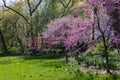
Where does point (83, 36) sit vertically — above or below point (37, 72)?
above

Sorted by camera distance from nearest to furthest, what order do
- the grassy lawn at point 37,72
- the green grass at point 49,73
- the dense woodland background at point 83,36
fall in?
the green grass at point 49,73 → the grassy lawn at point 37,72 → the dense woodland background at point 83,36

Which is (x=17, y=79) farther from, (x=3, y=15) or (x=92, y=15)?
(x=3, y=15)

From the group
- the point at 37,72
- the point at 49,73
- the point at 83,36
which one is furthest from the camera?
the point at 37,72

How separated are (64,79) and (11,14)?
46638 mm

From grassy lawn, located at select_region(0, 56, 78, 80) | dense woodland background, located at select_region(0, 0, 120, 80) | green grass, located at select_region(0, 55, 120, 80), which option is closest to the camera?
green grass, located at select_region(0, 55, 120, 80)

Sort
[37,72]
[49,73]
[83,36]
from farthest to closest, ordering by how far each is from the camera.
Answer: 1. [37,72]
2. [49,73]
3. [83,36]

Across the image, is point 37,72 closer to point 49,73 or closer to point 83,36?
point 49,73

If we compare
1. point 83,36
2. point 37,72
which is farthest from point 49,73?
point 83,36

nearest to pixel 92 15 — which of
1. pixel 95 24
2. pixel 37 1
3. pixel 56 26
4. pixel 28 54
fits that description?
pixel 95 24

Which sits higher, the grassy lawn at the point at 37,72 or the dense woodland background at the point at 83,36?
the dense woodland background at the point at 83,36

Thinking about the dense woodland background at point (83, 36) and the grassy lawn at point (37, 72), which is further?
the dense woodland background at point (83, 36)

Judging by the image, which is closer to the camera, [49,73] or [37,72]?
[49,73]

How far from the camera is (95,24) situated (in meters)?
Result: 18.5

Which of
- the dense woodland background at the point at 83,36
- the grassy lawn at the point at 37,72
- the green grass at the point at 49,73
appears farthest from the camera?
the dense woodland background at the point at 83,36
